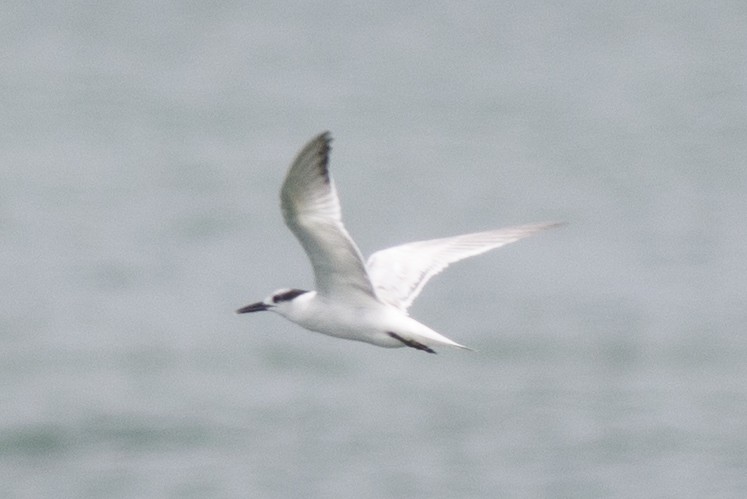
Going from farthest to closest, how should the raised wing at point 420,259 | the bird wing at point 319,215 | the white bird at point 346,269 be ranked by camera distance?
1. the raised wing at point 420,259
2. the white bird at point 346,269
3. the bird wing at point 319,215

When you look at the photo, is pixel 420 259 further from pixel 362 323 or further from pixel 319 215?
pixel 319 215

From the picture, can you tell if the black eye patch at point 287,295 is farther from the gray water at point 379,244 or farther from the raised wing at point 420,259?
the gray water at point 379,244

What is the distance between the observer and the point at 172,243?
24.4 metres

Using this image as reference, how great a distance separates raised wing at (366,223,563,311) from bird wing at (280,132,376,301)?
1.09 m

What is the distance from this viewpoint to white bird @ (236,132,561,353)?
884 cm

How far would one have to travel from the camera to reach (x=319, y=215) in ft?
29.2

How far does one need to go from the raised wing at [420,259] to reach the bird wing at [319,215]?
3.58 feet

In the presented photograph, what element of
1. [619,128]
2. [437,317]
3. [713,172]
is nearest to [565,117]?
[619,128]

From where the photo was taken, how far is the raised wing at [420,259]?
1054 cm

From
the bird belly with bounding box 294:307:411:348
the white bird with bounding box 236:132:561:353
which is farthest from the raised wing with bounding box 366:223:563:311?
the bird belly with bounding box 294:307:411:348

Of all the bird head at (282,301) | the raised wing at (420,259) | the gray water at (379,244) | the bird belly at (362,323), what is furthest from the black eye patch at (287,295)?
the gray water at (379,244)

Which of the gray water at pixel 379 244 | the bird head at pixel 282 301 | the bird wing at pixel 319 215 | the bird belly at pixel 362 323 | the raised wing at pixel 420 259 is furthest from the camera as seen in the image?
the gray water at pixel 379 244

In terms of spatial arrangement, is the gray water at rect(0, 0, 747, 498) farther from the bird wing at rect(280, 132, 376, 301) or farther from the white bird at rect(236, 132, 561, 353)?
the bird wing at rect(280, 132, 376, 301)

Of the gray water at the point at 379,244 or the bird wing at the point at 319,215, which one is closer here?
the bird wing at the point at 319,215
